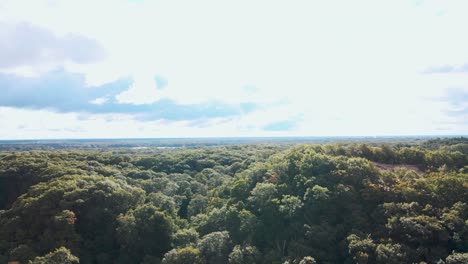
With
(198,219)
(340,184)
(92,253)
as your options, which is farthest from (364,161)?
(92,253)

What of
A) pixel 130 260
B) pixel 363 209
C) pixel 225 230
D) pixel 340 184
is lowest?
pixel 130 260

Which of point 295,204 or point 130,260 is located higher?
point 295,204

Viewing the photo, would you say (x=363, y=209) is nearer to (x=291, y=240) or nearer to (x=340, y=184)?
(x=340, y=184)

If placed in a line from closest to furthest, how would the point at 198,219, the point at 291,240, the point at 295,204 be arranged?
the point at 291,240
the point at 295,204
the point at 198,219

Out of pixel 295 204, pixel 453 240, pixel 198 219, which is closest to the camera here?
pixel 453 240

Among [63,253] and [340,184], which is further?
[340,184]

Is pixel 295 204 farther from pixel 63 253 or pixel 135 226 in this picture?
pixel 63 253
